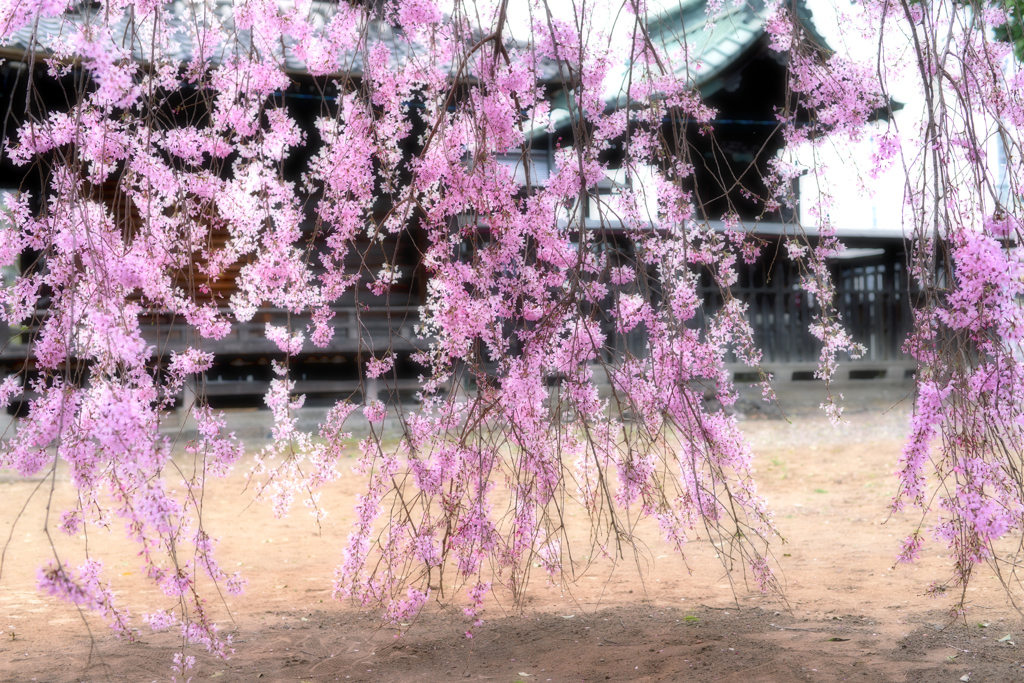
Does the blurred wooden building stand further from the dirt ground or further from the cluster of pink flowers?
the cluster of pink flowers

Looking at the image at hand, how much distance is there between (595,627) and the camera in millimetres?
3750

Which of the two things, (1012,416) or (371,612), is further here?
(371,612)

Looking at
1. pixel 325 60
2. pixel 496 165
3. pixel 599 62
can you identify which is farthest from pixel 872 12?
pixel 325 60

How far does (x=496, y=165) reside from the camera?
109 inches

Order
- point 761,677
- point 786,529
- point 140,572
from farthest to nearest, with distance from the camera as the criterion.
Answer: point 786,529, point 140,572, point 761,677

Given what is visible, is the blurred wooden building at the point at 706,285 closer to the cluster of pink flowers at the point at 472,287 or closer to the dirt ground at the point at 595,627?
the dirt ground at the point at 595,627

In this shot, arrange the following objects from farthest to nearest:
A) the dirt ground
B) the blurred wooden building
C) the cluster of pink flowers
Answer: the blurred wooden building, the dirt ground, the cluster of pink flowers

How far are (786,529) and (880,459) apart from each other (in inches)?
119

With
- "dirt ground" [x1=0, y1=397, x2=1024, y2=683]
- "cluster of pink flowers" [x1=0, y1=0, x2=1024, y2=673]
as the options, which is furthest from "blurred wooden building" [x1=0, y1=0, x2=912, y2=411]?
"cluster of pink flowers" [x1=0, y1=0, x2=1024, y2=673]

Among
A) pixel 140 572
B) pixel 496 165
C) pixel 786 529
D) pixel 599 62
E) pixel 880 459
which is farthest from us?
pixel 880 459

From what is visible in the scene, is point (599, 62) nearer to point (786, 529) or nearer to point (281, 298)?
point (281, 298)

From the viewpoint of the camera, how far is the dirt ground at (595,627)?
10.5 feet

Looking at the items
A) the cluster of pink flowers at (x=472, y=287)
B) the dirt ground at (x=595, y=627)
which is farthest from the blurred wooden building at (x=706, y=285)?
the cluster of pink flowers at (x=472, y=287)

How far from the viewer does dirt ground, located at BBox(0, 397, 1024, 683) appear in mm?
3201
